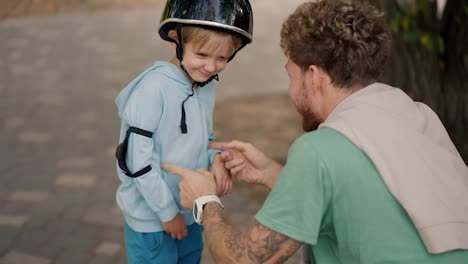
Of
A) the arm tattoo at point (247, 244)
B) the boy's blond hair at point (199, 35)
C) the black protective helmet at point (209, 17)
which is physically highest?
the black protective helmet at point (209, 17)

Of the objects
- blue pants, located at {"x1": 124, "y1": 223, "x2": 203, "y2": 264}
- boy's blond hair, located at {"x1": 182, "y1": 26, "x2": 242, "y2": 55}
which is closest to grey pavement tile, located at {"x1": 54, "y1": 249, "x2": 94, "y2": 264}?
blue pants, located at {"x1": 124, "y1": 223, "x2": 203, "y2": 264}

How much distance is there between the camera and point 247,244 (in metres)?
2.39

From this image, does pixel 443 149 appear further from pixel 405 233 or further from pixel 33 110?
pixel 33 110

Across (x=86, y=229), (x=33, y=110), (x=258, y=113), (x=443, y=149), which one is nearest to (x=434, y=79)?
(x=258, y=113)

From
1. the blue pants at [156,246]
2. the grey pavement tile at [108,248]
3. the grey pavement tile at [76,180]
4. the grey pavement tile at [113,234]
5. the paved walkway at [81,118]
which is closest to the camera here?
the blue pants at [156,246]

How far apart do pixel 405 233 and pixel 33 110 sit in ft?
17.5

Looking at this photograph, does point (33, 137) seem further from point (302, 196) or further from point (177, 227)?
point (302, 196)

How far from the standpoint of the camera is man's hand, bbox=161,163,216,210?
2.74 metres

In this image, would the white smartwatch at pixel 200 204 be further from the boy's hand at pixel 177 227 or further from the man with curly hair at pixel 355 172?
the boy's hand at pixel 177 227

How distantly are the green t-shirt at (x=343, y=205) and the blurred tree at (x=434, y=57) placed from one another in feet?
10.8

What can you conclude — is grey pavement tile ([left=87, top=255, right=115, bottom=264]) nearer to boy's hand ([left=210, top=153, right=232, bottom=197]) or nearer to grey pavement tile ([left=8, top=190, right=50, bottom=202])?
grey pavement tile ([left=8, top=190, right=50, bottom=202])

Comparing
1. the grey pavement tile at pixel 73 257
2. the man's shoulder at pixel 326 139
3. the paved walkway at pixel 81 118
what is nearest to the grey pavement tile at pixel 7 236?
the paved walkway at pixel 81 118

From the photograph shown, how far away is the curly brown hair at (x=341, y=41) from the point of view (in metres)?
2.43

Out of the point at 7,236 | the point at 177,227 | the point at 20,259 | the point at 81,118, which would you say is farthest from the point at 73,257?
the point at 81,118
